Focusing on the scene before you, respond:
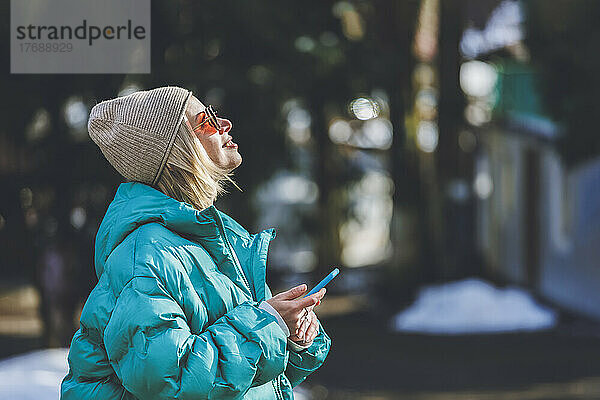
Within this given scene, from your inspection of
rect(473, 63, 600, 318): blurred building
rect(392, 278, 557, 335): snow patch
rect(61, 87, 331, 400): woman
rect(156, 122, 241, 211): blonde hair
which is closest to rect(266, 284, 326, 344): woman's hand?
rect(61, 87, 331, 400): woman

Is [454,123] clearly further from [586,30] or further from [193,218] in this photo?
[193,218]

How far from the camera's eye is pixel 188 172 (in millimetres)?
2439

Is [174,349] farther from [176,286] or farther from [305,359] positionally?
[305,359]

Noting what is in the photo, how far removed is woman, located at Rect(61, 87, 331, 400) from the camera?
217 centimetres

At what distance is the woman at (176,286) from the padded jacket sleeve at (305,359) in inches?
0.7

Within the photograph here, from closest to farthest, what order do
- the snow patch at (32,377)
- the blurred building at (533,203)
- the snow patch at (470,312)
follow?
1. the snow patch at (32,377)
2. the snow patch at (470,312)
3. the blurred building at (533,203)

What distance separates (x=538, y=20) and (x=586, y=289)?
379 centimetres

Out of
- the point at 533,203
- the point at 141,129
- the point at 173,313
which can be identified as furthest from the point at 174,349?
the point at 533,203

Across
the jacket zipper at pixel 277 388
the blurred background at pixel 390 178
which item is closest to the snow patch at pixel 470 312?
the blurred background at pixel 390 178

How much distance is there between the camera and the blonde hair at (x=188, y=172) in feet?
7.96

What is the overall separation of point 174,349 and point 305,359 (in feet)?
1.89

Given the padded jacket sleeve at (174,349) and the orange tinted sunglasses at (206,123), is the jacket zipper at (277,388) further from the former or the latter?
the orange tinted sunglasses at (206,123)

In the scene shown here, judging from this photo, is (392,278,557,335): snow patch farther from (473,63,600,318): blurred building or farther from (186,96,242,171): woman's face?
(186,96,242,171): woman's face

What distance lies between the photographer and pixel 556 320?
1357 centimetres
